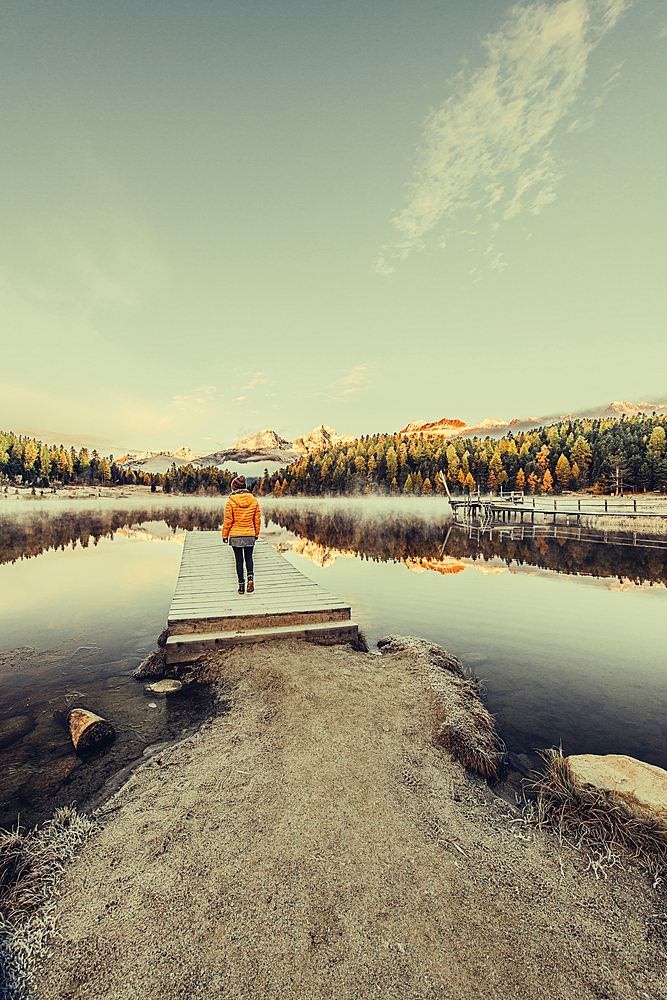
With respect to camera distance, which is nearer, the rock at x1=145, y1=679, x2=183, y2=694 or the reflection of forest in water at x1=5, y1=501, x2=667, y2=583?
the rock at x1=145, y1=679, x2=183, y2=694

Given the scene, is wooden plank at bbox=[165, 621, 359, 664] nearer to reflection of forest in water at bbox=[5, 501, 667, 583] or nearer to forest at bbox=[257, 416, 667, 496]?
reflection of forest in water at bbox=[5, 501, 667, 583]

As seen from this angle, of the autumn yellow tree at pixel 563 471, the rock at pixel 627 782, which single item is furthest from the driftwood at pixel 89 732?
the autumn yellow tree at pixel 563 471

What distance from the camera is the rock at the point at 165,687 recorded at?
7452 mm

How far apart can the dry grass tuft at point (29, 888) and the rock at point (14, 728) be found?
101 inches

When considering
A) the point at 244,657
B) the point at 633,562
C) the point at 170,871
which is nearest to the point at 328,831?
the point at 170,871

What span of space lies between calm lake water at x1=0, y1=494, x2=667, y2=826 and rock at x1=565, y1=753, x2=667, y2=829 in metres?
1.17

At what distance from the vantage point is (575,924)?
296 cm

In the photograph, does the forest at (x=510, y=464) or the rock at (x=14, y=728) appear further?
the forest at (x=510, y=464)

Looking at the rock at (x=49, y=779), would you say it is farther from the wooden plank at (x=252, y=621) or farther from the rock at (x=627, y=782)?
the rock at (x=627, y=782)

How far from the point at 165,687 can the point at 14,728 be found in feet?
7.29

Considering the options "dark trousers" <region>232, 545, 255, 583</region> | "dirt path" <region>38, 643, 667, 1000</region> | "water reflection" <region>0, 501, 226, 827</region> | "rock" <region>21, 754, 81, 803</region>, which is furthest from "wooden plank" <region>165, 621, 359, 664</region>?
"dirt path" <region>38, 643, 667, 1000</region>

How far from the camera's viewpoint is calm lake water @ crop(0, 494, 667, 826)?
6055 millimetres

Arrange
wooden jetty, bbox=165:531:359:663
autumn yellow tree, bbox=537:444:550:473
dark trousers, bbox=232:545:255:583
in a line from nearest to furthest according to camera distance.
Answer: wooden jetty, bbox=165:531:359:663
dark trousers, bbox=232:545:255:583
autumn yellow tree, bbox=537:444:550:473

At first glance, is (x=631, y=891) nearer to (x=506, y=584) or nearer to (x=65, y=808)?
(x=65, y=808)
